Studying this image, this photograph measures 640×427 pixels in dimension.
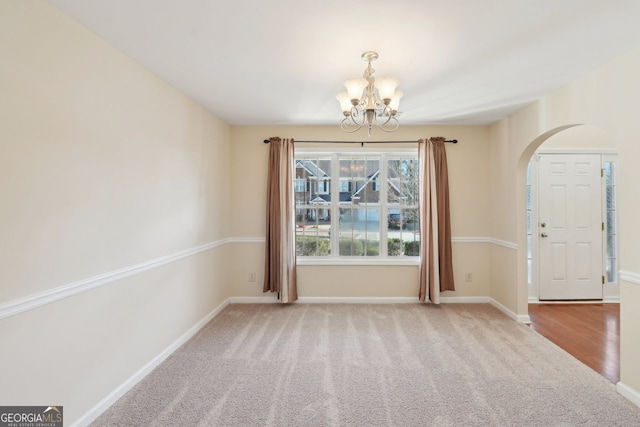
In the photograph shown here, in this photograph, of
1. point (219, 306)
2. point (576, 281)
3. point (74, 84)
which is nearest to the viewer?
point (74, 84)

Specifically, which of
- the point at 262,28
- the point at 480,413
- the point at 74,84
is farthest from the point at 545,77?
the point at 74,84

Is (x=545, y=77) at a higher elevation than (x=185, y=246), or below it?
higher

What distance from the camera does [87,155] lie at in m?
1.89

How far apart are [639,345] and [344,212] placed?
10.1 feet

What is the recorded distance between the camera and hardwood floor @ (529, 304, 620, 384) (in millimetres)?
2668

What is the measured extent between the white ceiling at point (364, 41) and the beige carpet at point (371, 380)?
245cm

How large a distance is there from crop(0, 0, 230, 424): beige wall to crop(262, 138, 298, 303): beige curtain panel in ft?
4.33

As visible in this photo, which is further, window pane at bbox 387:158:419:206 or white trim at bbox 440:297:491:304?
window pane at bbox 387:158:419:206

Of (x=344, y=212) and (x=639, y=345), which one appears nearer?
(x=639, y=345)

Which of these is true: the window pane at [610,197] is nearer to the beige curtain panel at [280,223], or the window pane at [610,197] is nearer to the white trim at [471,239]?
the white trim at [471,239]

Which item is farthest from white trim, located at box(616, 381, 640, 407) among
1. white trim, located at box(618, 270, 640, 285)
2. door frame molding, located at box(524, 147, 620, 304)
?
door frame molding, located at box(524, 147, 620, 304)

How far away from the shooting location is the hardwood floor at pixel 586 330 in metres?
2.67

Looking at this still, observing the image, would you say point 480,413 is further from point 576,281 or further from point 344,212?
point 576,281

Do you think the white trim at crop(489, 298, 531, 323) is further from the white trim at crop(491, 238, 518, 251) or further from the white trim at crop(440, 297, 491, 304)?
Result: the white trim at crop(491, 238, 518, 251)
